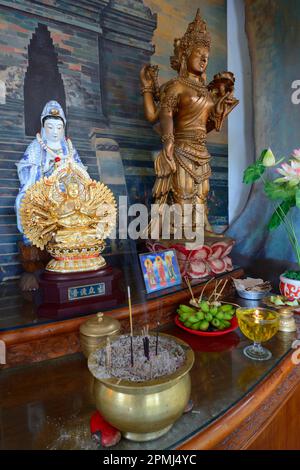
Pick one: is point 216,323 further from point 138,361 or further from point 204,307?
point 138,361

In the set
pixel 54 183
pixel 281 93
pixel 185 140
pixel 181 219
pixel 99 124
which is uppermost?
pixel 281 93

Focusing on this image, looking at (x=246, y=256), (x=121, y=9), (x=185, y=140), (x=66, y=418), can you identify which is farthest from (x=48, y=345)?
(x=121, y=9)

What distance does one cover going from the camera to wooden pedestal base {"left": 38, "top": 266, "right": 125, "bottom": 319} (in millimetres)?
921

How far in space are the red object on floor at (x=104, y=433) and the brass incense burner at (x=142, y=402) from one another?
1.2 inches

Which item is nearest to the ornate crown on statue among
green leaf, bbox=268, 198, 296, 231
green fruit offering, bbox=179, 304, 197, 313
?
green fruit offering, bbox=179, 304, 197, 313

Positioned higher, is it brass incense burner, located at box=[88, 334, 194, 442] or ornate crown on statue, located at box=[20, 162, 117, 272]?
ornate crown on statue, located at box=[20, 162, 117, 272]

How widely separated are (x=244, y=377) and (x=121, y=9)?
188 centimetres

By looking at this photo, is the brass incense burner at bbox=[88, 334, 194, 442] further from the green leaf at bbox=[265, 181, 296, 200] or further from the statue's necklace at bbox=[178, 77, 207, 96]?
the statue's necklace at bbox=[178, 77, 207, 96]

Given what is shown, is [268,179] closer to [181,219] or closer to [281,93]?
[281,93]

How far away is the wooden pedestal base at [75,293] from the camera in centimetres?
92

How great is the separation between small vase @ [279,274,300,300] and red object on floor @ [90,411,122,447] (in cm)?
105

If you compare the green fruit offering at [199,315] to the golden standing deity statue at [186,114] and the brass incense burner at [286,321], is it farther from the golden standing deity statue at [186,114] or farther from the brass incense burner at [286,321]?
the golden standing deity statue at [186,114]
